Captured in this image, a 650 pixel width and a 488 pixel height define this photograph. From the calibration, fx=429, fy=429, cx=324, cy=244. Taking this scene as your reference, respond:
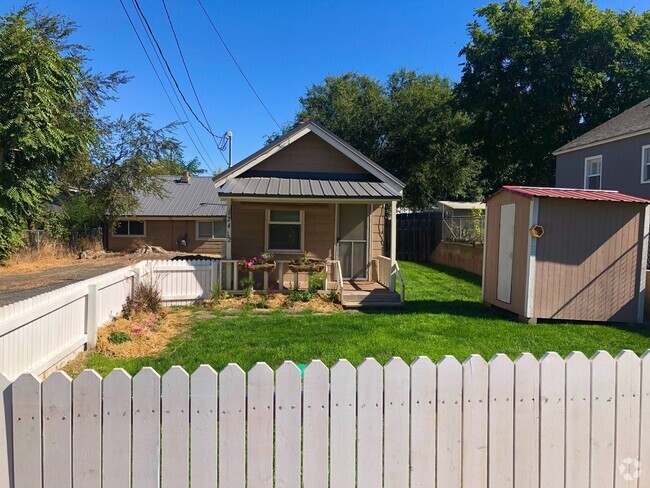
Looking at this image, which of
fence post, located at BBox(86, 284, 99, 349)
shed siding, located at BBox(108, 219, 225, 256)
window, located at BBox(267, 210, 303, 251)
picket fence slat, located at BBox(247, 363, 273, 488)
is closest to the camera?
picket fence slat, located at BBox(247, 363, 273, 488)

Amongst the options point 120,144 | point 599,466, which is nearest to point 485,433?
point 599,466

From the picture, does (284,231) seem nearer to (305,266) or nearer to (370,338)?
(305,266)

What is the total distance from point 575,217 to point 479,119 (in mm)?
19805

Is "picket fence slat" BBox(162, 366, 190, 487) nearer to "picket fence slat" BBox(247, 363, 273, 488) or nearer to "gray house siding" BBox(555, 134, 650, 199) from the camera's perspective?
"picket fence slat" BBox(247, 363, 273, 488)

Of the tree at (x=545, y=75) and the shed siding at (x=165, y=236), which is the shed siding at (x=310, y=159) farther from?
the tree at (x=545, y=75)

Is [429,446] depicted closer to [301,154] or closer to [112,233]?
[301,154]

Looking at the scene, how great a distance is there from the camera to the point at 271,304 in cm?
952

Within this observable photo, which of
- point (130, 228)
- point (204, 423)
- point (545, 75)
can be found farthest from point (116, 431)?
point (545, 75)

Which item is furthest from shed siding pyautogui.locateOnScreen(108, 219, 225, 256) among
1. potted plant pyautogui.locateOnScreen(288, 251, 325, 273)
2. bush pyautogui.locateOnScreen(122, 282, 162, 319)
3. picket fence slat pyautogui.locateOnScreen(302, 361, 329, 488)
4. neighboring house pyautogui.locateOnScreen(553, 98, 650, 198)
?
picket fence slat pyautogui.locateOnScreen(302, 361, 329, 488)

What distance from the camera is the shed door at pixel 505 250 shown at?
8711 mm

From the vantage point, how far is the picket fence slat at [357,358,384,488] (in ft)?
7.57

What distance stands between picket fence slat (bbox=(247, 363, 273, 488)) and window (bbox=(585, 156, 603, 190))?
60.5 feet

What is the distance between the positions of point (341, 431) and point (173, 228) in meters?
23.6

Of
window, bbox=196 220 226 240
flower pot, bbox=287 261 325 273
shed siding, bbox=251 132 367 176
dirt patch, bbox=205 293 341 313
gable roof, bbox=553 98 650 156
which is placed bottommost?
dirt patch, bbox=205 293 341 313
